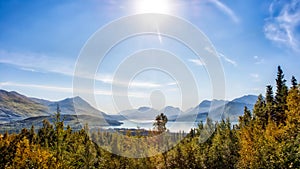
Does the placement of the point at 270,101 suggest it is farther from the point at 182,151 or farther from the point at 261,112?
the point at 182,151

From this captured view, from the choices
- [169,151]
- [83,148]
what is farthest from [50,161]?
[169,151]

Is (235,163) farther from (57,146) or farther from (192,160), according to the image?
(57,146)

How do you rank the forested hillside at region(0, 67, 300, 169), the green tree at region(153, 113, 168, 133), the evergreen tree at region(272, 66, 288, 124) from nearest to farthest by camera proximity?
the forested hillside at region(0, 67, 300, 169) → the evergreen tree at region(272, 66, 288, 124) → the green tree at region(153, 113, 168, 133)

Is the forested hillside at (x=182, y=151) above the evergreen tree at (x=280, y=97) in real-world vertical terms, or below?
below

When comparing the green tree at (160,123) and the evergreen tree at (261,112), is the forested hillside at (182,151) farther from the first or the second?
the green tree at (160,123)

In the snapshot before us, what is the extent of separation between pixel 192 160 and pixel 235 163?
207 inches

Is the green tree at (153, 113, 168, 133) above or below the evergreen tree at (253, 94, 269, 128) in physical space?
below

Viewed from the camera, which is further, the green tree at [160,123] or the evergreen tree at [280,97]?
the green tree at [160,123]

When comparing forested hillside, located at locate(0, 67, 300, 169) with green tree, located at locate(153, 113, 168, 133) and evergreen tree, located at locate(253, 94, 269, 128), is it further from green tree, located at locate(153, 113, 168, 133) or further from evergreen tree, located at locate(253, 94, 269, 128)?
green tree, located at locate(153, 113, 168, 133)

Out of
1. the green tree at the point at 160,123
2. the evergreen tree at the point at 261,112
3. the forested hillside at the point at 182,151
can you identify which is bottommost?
the forested hillside at the point at 182,151

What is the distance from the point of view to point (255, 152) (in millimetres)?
20938

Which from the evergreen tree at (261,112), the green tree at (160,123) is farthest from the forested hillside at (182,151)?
the green tree at (160,123)

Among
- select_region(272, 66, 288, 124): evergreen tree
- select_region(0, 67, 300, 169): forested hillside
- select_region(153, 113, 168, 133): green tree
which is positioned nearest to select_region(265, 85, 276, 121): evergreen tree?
select_region(272, 66, 288, 124): evergreen tree

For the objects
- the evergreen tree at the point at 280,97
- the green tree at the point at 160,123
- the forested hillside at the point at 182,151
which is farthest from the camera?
the green tree at the point at 160,123
